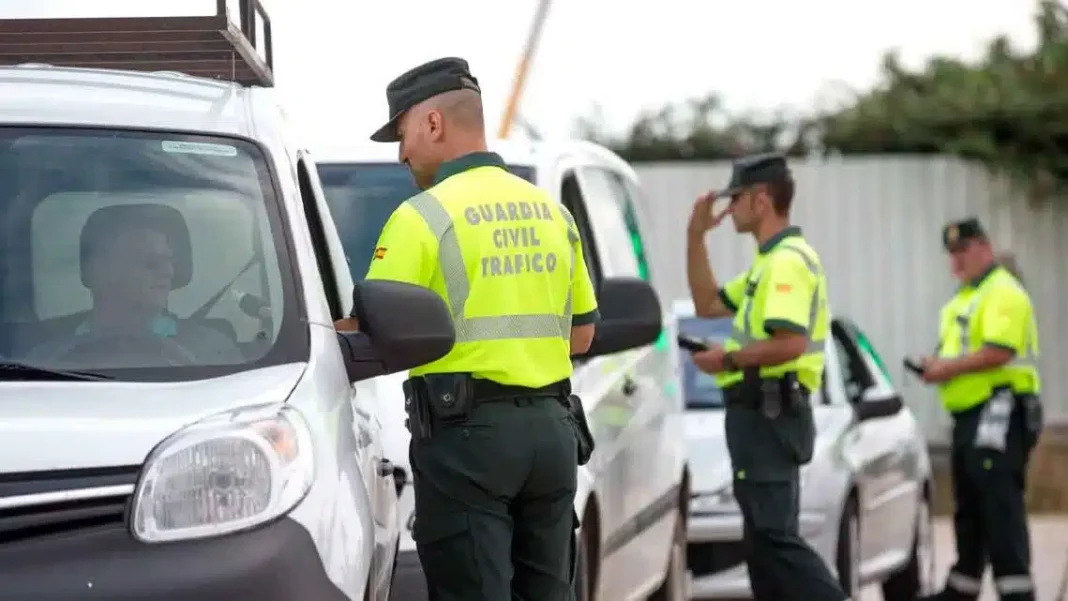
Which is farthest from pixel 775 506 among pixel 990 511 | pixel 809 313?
pixel 990 511

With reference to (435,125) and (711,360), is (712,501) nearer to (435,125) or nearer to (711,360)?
(711,360)

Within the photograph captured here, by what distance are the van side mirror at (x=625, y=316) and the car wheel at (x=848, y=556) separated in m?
3.90

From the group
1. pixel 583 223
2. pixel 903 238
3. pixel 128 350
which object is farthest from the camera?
pixel 903 238

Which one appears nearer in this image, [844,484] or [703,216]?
[703,216]

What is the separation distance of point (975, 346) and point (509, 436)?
6.31m

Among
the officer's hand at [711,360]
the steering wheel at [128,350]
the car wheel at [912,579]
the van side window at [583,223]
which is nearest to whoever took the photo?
the steering wheel at [128,350]

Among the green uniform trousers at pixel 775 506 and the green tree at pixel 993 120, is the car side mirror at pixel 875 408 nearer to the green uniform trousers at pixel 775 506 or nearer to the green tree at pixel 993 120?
the green uniform trousers at pixel 775 506

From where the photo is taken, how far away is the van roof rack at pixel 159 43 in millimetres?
5543

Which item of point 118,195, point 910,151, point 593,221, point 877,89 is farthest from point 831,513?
point 877,89

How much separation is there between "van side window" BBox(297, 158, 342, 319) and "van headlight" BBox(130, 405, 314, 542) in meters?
1.25

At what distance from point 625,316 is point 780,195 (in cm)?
256

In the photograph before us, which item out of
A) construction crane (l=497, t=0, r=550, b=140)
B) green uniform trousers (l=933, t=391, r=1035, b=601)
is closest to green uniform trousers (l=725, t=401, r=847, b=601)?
green uniform trousers (l=933, t=391, r=1035, b=601)

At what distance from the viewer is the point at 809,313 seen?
872cm

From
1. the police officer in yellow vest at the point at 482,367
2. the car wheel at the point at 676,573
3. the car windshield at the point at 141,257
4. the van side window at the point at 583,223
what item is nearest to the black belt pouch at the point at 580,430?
the police officer in yellow vest at the point at 482,367
